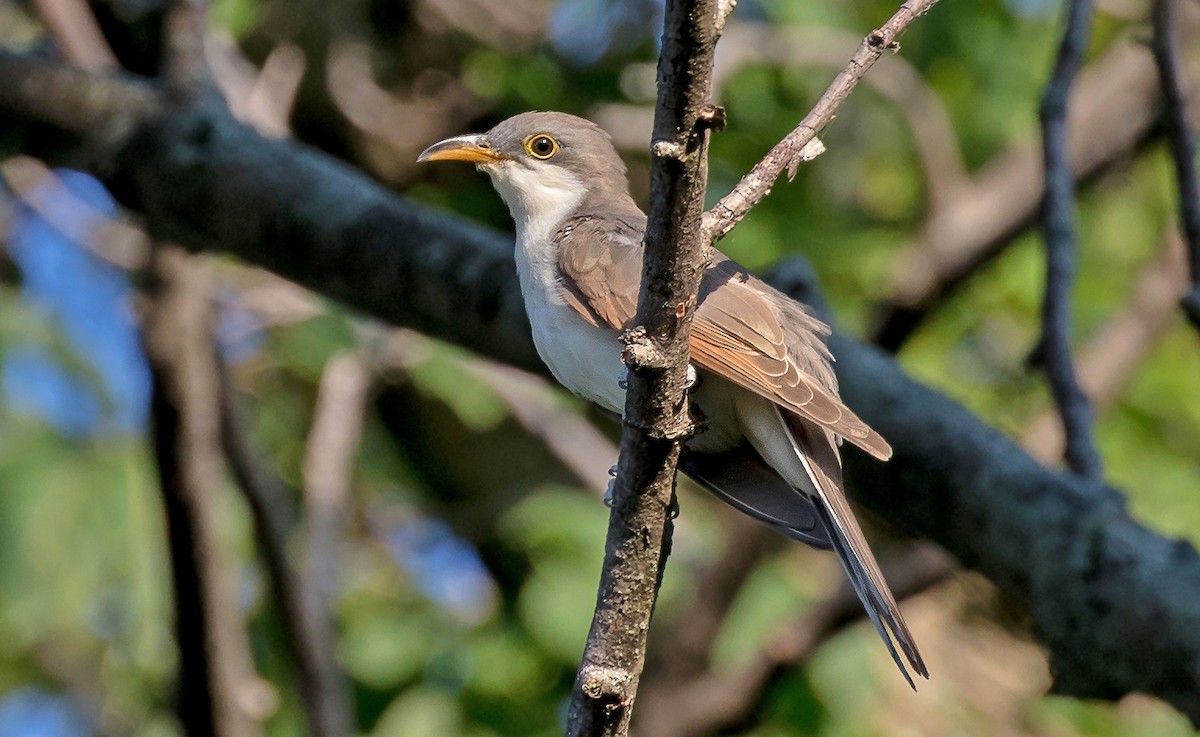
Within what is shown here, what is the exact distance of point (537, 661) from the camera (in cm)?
671

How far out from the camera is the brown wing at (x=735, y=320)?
372cm

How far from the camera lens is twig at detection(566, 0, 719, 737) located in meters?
2.34

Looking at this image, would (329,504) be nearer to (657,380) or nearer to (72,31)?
(72,31)

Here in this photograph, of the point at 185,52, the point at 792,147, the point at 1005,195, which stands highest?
the point at 792,147

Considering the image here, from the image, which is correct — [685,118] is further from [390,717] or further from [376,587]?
[376,587]

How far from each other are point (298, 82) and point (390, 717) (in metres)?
4.04

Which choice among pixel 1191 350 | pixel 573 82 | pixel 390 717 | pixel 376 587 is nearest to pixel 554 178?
pixel 573 82

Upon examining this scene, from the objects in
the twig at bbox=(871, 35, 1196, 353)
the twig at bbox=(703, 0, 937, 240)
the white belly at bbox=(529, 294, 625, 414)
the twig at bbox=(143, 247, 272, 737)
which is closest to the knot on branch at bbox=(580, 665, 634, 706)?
the twig at bbox=(703, 0, 937, 240)

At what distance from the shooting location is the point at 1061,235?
508cm

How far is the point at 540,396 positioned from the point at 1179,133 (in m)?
4.11

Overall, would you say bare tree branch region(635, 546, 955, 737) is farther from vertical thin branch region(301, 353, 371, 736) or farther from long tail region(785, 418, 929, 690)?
long tail region(785, 418, 929, 690)

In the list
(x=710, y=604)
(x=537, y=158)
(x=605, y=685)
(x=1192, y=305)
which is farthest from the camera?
(x=710, y=604)

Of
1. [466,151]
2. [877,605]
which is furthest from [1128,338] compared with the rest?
[877,605]

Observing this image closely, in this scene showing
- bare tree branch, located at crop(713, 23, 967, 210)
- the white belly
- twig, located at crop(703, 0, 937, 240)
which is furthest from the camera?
bare tree branch, located at crop(713, 23, 967, 210)
